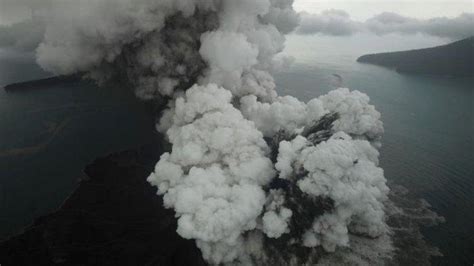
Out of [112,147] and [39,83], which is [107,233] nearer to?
[112,147]

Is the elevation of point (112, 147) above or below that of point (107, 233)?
above

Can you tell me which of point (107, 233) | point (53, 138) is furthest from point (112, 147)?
point (107, 233)

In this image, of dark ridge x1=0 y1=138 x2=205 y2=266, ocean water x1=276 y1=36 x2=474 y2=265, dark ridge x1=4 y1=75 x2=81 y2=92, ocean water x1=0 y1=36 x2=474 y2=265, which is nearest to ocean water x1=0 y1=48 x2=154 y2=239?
ocean water x1=0 y1=36 x2=474 y2=265

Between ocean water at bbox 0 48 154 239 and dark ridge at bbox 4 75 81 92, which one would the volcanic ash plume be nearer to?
ocean water at bbox 0 48 154 239

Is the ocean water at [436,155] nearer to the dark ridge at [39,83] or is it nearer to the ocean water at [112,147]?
the ocean water at [112,147]

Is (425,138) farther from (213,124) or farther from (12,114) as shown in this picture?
(12,114)
